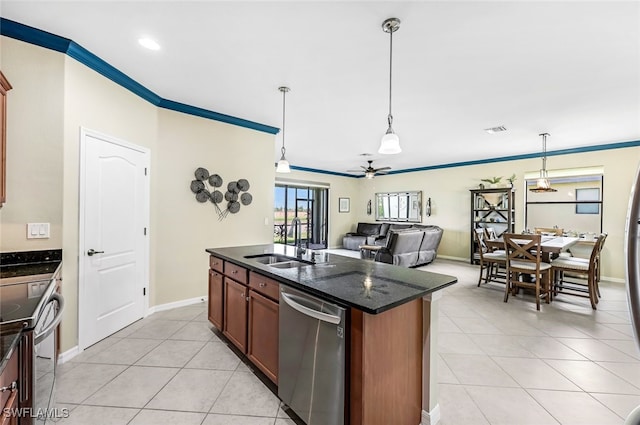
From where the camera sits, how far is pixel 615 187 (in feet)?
17.1

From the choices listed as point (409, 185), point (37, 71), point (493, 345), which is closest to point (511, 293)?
point (493, 345)

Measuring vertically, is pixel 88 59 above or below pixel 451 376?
above

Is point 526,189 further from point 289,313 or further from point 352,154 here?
point 289,313

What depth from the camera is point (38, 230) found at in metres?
2.27

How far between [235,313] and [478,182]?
22.4 feet

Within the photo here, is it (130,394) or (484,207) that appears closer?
(130,394)

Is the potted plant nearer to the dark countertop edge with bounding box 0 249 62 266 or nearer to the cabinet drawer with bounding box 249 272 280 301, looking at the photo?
the cabinet drawer with bounding box 249 272 280 301

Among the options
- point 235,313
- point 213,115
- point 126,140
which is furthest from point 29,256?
point 213,115

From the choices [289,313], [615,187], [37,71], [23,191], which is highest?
[37,71]

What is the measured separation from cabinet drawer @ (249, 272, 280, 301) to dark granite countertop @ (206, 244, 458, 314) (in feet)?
0.21

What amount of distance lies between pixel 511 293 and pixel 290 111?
4345mm

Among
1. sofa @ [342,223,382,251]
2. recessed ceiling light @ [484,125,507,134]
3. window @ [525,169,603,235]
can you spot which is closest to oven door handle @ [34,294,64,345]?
recessed ceiling light @ [484,125,507,134]

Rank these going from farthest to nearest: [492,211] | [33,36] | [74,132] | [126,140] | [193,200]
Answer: [492,211], [193,200], [126,140], [74,132], [33,36]

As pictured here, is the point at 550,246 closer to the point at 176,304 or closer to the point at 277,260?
the point at 277,260
